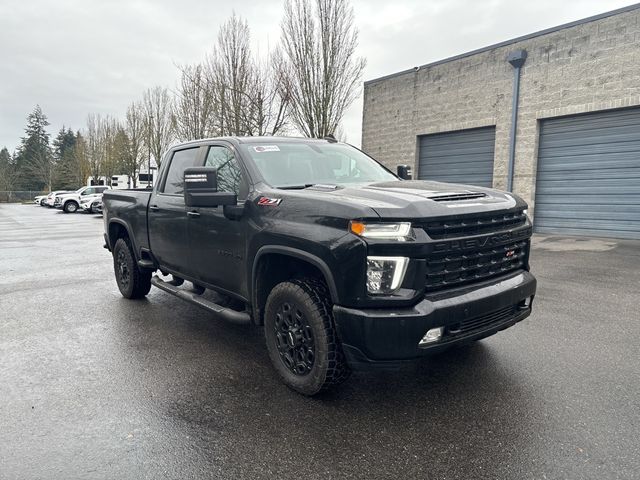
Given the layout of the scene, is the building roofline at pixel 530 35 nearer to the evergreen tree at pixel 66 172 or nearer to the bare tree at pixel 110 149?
the bare tree at pixel 110 149

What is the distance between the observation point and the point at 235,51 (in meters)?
19.6

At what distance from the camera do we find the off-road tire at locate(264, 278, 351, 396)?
10.0 feet

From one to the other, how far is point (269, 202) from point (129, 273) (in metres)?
3.36

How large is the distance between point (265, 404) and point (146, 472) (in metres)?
0.93

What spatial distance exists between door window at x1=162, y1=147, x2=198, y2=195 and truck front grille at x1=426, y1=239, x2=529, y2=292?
2923 millimetres

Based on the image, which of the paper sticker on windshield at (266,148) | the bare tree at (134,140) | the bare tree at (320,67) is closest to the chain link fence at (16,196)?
the bare tree at (134,140)

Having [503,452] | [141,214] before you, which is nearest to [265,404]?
[503,452]

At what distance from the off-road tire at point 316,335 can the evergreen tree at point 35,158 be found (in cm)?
6973

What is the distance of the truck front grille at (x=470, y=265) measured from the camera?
2938mm

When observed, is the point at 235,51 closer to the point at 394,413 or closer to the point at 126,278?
the point at 126,278

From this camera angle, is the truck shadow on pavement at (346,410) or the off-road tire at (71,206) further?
the off-road tire at (71,206)

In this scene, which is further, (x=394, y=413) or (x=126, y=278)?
(x=126, y=278)

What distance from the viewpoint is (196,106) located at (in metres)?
23.0

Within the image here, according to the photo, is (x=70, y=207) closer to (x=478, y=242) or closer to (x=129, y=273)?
(x=129, y=273)
